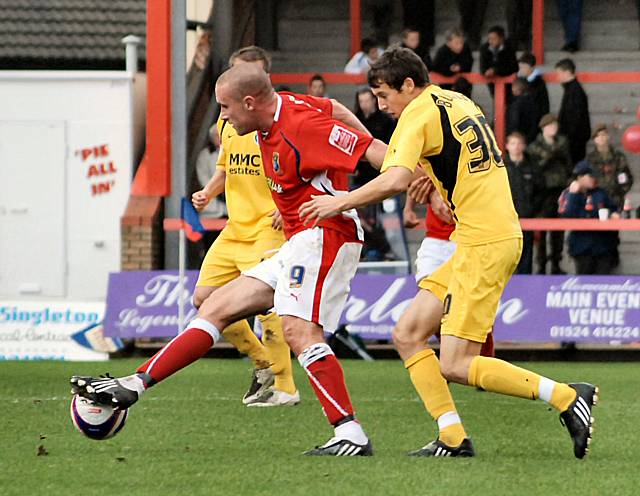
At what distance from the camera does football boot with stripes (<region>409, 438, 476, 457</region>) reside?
25.4 feet

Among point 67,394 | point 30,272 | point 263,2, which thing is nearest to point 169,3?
point 263,2

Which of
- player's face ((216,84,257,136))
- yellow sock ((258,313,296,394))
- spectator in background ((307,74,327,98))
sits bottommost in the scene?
yellow sock ((258,313,296,394))

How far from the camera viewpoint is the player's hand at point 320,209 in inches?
284

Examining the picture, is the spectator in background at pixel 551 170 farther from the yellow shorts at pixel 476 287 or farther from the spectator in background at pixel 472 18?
the yellow shorts at pixel 476 287

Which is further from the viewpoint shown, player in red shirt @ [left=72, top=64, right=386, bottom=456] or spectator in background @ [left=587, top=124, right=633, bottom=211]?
spectator in background @ [left=587, top=124, right=633, bottom=211]

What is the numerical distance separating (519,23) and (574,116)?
113 inches

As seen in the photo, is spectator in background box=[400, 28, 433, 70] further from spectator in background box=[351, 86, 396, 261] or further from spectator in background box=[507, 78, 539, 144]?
spectator in background box=[351, 86, 396, 261]

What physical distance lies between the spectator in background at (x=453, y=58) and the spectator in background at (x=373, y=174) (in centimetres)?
139

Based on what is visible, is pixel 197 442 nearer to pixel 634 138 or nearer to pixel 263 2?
pixel 634 138

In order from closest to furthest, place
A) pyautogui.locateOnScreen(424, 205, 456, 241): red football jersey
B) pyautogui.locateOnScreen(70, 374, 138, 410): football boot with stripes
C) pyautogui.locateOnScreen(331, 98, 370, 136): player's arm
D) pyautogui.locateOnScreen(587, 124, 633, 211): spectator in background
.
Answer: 1. pyautogui.locateOnScreen(70, 374, 138, 410): football boot with stripes
2. pyautogui.locateOnScreen(331, 98, 370, 136): player's arm
3. pyautogui.locateOnScreen(424, 205, 456, 241): red football jersey
4. pyautogui.locateOnScreen(587, 124, 633, 211): spectator in background

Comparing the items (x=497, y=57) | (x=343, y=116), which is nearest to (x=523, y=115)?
(x=497, y=57)

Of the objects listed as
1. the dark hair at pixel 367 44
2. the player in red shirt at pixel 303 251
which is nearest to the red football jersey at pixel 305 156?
the player in red shirt at pixel 303 251

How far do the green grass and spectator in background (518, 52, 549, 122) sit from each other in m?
6.21

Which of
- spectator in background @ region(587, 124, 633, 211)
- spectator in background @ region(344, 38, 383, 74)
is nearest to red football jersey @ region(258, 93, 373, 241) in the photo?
spectator in background @ region(587, 124, 633, 211)
